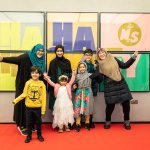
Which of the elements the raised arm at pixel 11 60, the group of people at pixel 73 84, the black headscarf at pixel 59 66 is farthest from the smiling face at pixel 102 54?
the raised arm at pixel 11 60

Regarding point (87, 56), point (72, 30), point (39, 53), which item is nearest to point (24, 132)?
point (39, 53)

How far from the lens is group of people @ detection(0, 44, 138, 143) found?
12.3 feet

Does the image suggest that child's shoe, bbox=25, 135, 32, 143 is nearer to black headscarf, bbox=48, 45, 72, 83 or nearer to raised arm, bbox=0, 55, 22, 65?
black headscarf, bbox=48, 45, 72, 83

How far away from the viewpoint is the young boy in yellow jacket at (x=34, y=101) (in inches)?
132

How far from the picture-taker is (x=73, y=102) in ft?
13.7

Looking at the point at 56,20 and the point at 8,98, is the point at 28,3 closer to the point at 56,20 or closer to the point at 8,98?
the point at 56,20

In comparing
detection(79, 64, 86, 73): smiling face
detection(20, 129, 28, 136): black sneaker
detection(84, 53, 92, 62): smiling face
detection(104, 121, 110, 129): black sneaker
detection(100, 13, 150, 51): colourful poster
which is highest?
detection(100, 13, 150, 51): colourful poster

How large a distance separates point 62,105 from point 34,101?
508 mm

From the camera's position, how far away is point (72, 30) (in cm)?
419

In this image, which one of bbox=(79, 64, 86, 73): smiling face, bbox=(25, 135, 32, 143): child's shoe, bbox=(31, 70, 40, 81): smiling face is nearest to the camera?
bbox=(25, 135, 32, 143): child's shoe

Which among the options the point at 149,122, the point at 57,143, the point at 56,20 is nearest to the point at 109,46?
the point at 56,20

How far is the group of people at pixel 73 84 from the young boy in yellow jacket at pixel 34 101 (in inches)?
7.5

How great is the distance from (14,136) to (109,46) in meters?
2.05

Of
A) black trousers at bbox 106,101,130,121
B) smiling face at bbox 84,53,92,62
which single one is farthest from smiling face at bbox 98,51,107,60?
black trousers at bbox 106,101,130,121
